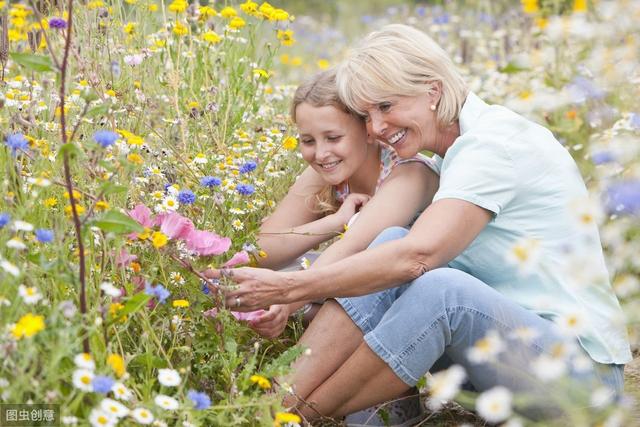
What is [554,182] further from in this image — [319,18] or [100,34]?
[319,18]

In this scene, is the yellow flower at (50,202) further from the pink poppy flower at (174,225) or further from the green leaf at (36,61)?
the green leaf at (36,61)

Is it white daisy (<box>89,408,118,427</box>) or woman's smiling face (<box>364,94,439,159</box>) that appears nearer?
white daisy (<box>89,408,118,427</box>)

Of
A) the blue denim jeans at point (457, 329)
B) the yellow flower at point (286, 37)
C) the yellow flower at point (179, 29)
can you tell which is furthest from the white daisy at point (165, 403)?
the yellow flower at point (286, 37)

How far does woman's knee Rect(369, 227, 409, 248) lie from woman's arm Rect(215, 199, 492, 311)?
14 centimetres

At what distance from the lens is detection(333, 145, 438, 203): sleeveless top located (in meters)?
2.73

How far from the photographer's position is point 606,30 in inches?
111

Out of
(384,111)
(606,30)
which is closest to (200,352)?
(384,111)

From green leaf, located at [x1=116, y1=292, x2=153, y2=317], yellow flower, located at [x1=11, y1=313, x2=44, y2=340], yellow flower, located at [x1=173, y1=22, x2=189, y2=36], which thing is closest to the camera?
yellow flower, located at [x1=11, y1=313, x2=44, y2=340]

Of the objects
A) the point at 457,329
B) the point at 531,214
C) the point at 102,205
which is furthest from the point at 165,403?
the point at 531,214

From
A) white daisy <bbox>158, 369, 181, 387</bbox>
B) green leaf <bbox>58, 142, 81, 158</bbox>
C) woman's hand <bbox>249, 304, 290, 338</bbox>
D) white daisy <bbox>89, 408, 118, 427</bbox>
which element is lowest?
woman's hand <bbox>249, 304, 290, 338</bbox>

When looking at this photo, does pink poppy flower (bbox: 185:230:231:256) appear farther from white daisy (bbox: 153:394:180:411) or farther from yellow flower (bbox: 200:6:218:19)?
yellow flower (bbox: 200:6:218:19)

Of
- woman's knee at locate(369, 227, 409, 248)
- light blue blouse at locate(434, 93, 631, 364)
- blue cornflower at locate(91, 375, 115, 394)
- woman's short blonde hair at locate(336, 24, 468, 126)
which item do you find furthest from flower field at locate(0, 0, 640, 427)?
woman's knee at locate(369, 227, 409, 248)

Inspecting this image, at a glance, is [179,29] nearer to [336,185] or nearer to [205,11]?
[205,11]

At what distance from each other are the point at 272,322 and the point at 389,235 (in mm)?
378
